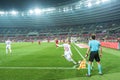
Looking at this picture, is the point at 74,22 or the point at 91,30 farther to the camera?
the point at 74,22

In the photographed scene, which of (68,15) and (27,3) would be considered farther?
(68,15)

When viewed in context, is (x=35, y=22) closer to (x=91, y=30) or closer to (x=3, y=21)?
(x=3, y=21)

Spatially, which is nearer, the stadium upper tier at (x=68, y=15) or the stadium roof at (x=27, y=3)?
the stadium upper tier at (x=68, y=15)

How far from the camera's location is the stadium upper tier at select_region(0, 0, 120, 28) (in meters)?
87.8

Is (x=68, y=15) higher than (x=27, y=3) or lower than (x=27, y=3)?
lower

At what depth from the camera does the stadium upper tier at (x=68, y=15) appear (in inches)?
3457

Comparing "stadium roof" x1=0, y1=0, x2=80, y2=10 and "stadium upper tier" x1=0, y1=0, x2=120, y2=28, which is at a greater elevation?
"stadium roof" x1=0, y1=0, x2=80, y2=10

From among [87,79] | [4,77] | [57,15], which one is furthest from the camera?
[57,15]

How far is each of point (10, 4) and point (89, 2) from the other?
3391cm

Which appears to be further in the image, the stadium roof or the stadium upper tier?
the stadium roof

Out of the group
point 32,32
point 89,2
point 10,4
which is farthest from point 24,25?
point 89,2

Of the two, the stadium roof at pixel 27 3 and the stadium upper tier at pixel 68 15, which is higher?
the stadium roof at pixel 27 3

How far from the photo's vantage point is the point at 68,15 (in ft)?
352

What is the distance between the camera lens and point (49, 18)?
375 ft
